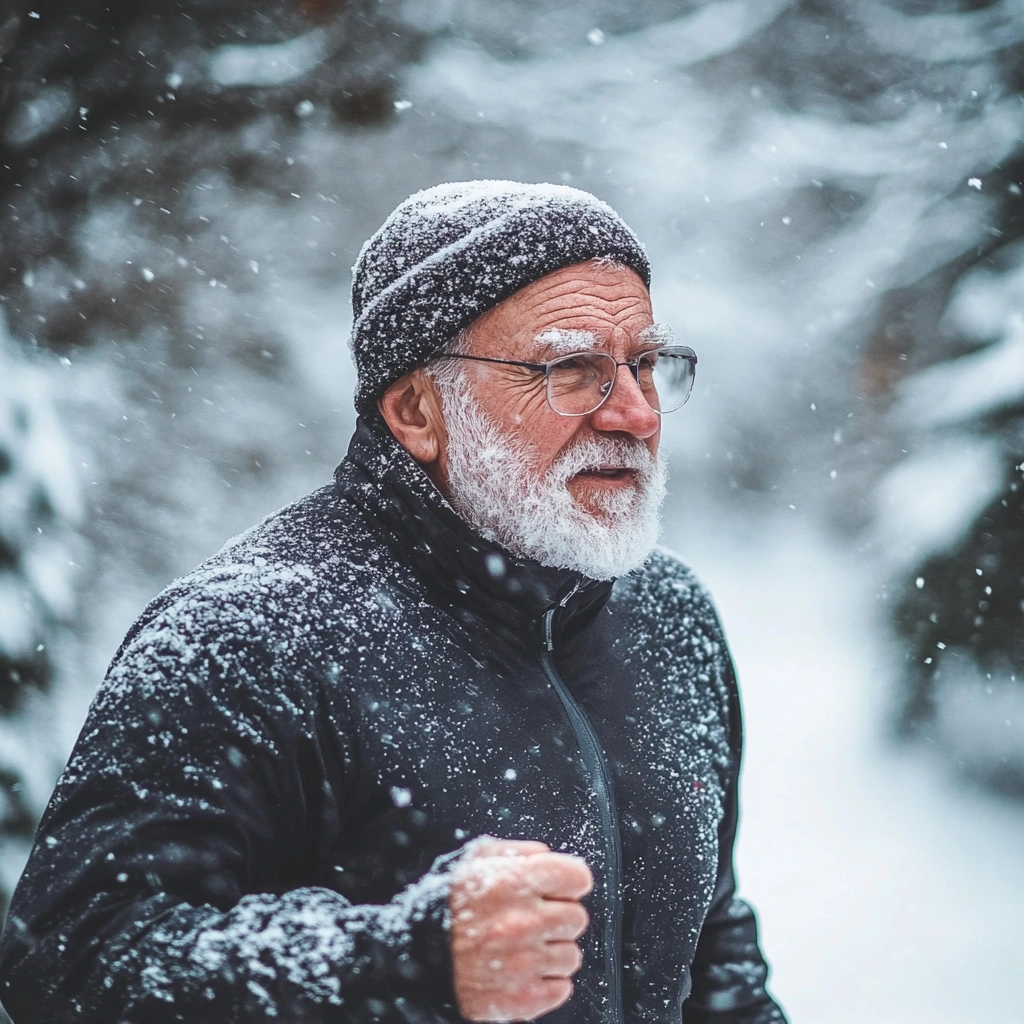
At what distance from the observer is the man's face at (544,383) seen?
172 cm

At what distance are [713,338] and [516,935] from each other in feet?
13.7

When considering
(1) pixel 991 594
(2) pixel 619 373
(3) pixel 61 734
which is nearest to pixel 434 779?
(2) pixel 619 373

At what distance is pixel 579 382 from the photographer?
1.75 metres

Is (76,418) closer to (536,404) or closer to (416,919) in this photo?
(536,404)

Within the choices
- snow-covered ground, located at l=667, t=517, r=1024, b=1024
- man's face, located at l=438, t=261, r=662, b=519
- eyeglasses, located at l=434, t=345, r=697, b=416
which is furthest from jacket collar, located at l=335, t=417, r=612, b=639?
snow-covered ground, located at l=667, t=517, r=1024, b=1024

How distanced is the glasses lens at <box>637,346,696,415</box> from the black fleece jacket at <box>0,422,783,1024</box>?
0.37 m

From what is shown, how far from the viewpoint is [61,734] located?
387 centimetres

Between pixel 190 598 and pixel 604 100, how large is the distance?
3852mm

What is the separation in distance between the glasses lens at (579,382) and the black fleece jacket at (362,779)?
0.90 feet

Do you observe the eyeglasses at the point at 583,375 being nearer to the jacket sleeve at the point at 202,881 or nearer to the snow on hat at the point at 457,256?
the snow on hat at the point at 457,256

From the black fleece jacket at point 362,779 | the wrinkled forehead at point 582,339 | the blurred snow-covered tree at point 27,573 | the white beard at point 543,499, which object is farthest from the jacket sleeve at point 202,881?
the blurred snow-covered tree at point 27,573

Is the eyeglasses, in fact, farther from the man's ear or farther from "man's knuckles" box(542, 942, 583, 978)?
"man's knuckles" box(542, 942, 583, 978)

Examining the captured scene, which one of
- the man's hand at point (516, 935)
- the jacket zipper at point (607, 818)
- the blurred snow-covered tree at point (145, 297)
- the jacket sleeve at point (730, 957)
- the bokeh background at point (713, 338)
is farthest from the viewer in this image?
the bokeh background at point (713, 338)

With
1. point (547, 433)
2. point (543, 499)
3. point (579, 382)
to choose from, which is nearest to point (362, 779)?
point (543, 499)
